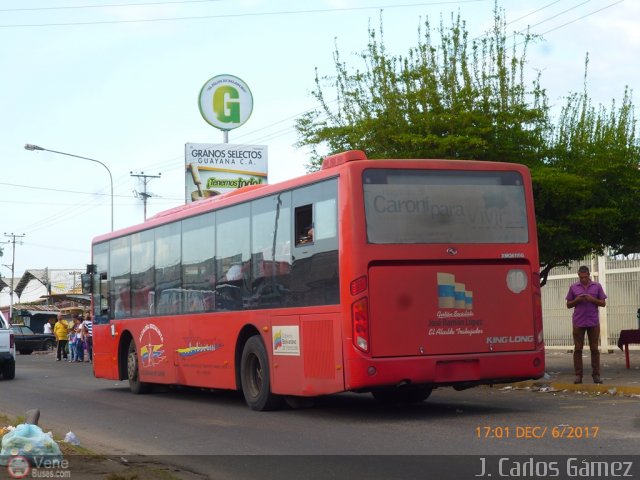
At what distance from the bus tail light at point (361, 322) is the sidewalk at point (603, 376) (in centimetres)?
524

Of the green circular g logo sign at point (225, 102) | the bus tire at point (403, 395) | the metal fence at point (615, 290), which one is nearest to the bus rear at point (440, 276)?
the bus tire at point (403, 395)

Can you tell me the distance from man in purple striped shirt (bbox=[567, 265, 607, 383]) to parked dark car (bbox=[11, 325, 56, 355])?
4344 centimetres

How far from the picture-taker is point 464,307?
42.8 ft

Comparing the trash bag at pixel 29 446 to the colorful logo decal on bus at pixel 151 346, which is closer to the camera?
the trash bag at pixel 29 446

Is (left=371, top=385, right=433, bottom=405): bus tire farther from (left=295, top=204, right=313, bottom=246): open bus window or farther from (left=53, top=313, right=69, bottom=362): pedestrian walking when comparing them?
(left=53, top=313, right=69, bottom=362): pedestrian walking

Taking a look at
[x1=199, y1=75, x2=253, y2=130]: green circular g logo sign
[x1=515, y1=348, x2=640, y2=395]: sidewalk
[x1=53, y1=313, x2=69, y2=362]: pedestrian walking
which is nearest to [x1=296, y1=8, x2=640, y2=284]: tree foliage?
[x1=515, y1=348, x2=640, y2=395]: sidewalk

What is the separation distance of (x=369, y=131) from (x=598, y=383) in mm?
6599

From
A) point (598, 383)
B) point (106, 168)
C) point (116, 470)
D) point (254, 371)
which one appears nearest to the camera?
point (116, 470)

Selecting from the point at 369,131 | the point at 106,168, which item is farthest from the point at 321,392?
the point at 106,168

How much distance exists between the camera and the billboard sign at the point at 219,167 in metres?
34.0

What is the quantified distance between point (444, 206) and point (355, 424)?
288cm

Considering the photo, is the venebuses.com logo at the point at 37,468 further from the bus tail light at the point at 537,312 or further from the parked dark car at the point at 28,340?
the parked dark car at the point at 28,340

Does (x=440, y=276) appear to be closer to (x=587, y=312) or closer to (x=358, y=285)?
Answer: (x=358, y=285)

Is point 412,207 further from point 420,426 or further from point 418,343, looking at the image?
point 420,426
